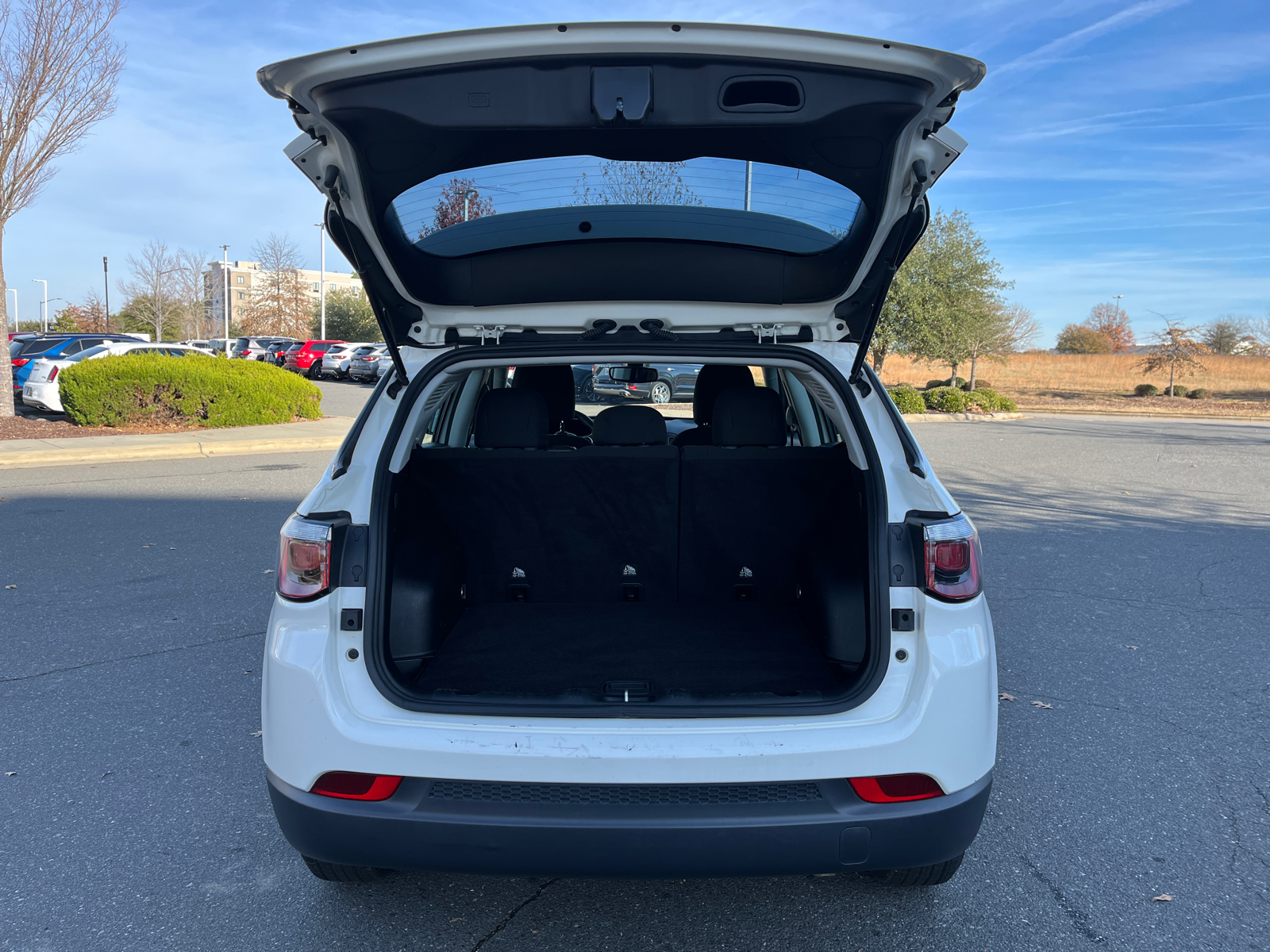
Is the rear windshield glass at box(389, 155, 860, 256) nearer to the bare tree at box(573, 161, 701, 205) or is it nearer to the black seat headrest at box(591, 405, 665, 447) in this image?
the bare tree at box(573, 161, 701, 205)

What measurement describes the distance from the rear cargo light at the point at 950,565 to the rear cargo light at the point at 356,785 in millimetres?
1424

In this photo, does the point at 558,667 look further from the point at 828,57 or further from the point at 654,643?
the point at 828,57

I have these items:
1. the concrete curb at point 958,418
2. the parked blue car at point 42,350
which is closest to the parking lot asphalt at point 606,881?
the parked blue car at point 42,350

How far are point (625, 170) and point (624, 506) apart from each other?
1431 millimetres

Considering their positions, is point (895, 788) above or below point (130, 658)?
above

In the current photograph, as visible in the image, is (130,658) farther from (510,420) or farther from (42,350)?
(42,350)

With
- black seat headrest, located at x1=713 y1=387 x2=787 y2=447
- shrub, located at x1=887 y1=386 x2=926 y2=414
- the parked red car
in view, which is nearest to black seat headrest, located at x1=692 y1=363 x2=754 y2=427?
black seat headrest, located at x1=713 y1=387 x2=787 y2=447

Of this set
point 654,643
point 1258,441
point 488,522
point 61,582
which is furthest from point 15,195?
point 1258,441

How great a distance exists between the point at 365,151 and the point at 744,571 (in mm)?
2162

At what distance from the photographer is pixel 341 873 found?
245 centimetres

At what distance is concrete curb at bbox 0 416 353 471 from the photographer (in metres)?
11.5

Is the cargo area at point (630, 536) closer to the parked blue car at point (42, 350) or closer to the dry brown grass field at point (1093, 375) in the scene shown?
the parked blue car at point (42, 350)

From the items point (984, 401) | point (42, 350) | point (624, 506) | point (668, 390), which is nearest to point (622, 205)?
point (624, 506)

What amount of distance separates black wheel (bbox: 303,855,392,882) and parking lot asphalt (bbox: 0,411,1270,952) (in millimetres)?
104
